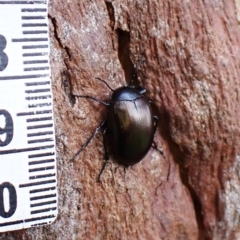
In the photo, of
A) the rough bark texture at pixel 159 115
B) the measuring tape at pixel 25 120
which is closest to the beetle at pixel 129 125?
the rough bark texture at pixel 159 115

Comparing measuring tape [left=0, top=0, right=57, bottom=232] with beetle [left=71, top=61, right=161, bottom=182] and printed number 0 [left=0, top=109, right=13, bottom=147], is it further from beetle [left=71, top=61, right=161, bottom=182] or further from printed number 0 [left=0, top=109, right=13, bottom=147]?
beetle [left=71, top=61, right=161, bottom=182]

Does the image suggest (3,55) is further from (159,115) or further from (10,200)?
(159,115)

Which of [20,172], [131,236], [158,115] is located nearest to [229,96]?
[158,115]

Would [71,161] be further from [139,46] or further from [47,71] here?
[139,46]

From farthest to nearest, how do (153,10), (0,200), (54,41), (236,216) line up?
(236,216)
(153,10)
(54,41)
(0,200)

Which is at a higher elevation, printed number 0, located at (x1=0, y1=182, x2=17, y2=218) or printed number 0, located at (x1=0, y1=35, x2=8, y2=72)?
printed number 0, located at (x1=0, y1=35, x2=8, y2=72)

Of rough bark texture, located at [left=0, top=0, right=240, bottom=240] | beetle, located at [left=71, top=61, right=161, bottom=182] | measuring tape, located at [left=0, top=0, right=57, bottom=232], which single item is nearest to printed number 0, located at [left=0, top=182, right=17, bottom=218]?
measuring tape, located at [left=0, top=0, right=57, bottom=232]
